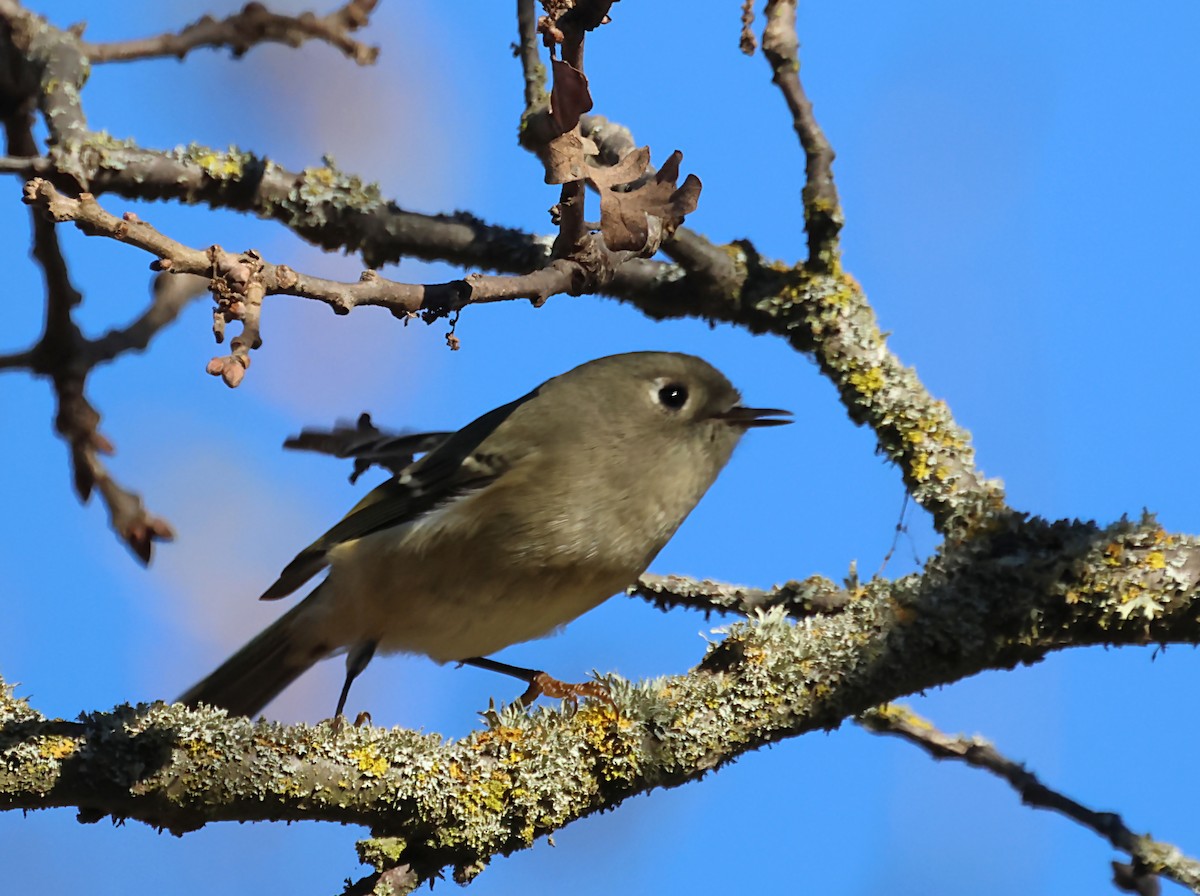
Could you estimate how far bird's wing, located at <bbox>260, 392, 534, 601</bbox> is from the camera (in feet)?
9.19

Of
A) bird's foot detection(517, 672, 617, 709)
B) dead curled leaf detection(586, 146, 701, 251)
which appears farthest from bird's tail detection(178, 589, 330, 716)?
dead curled leaf detection(586, 146, 701, 251)

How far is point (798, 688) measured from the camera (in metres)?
1.99

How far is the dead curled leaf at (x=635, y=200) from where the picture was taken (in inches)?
64.8

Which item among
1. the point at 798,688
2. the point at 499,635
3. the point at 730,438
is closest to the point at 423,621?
the point at 499,635

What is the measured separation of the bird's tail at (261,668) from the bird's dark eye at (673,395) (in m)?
0.92

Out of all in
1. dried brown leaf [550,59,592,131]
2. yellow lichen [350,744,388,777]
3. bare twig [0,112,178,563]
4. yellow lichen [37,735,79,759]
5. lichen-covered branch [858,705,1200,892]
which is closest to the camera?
dried brown leaf [550,59,592,131]

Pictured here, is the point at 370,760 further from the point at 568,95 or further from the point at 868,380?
the point at 868,380

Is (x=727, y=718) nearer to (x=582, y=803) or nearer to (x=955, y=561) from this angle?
(x=582, y=803)

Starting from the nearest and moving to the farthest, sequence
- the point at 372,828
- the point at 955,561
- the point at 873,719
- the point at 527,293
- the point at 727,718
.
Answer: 1. the point at 527,293
2. the point at 372,828
3. the point at 727,718
4. the point at 955,561
5. the point at 873,719

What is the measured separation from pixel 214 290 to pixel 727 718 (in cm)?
104

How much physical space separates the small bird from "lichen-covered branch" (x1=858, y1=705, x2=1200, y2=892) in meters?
0.59

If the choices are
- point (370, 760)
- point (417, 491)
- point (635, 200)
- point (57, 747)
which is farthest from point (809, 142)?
point (57, 747)

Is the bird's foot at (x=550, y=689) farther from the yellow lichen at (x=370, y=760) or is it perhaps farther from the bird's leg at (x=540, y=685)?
the yellow lichen at (x=370, y=760)

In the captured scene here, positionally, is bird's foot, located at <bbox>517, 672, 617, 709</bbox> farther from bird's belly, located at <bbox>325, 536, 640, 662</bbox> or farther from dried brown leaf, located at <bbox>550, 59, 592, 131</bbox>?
dried brown leaf, located at <bbox>550, 59, 592, 131</bbox>
